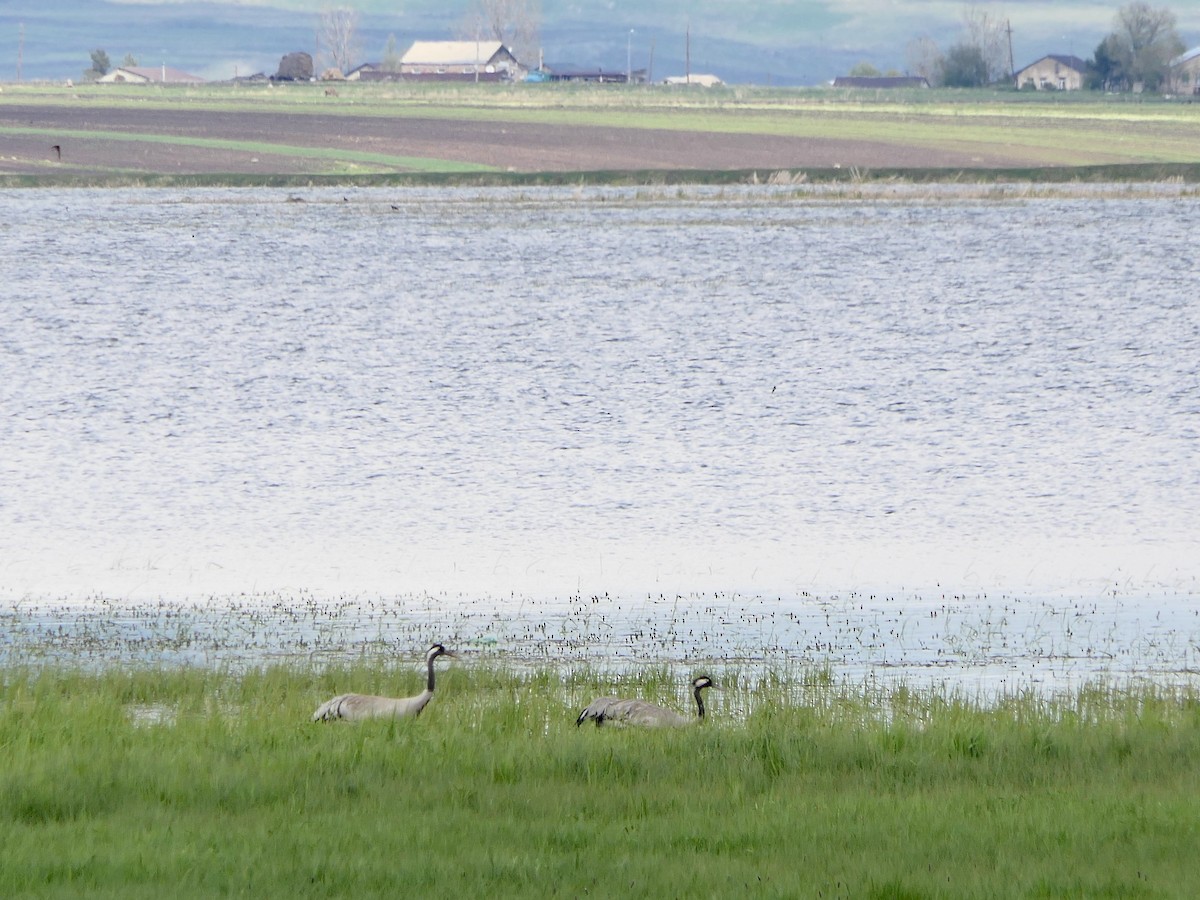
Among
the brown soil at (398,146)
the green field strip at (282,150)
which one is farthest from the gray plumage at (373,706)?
the green field strip at (282,150)

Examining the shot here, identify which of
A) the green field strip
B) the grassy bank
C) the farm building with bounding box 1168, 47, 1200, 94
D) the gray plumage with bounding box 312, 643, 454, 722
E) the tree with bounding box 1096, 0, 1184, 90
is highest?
the tree with bounding box 1096, 0, 1184, 90

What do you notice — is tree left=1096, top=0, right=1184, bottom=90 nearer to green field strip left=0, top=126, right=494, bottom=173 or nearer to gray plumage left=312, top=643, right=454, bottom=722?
green field strip left=0, top=126, right=494, bottom=173

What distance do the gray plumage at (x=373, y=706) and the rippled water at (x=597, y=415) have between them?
652cm

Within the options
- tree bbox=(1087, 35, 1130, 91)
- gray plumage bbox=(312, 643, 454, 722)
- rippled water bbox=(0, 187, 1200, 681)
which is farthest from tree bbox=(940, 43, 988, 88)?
gray plumage bbox=(312, 643, 454, 722)

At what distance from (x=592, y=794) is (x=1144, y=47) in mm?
180313

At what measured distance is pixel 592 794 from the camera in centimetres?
1056

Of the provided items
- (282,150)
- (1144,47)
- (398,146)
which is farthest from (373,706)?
(1144,47)

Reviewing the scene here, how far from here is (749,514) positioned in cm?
2386

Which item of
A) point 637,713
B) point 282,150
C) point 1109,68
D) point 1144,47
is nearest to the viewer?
point 637,713

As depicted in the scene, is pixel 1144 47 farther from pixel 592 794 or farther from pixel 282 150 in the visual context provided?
pixel 592 794

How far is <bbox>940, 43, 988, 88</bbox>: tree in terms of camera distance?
637 feet

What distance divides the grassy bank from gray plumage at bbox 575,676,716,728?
11.9 inches

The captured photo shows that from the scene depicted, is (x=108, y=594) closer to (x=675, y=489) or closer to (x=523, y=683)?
(x=523, y=683)

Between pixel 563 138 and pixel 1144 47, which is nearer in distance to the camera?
pixel 563 138
